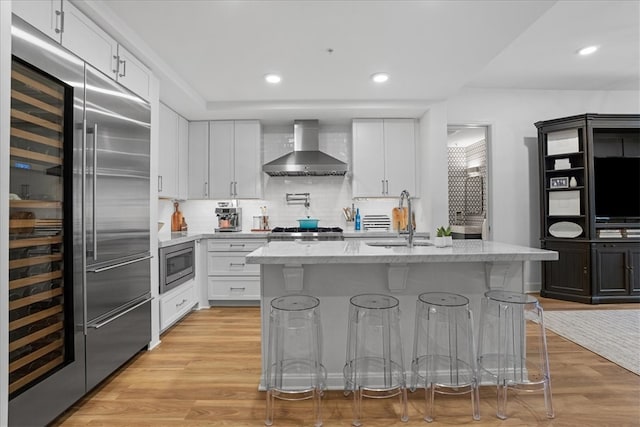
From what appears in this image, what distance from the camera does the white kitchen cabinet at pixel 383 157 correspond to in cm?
459

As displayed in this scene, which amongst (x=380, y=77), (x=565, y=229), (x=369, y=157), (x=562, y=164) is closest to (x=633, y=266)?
(x=565, y=229)

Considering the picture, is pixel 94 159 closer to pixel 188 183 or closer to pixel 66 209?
pixel 66 209

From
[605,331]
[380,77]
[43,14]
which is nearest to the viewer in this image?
[43,14]

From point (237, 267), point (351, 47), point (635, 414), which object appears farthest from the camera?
point (237, 267)

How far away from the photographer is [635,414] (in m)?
1.95

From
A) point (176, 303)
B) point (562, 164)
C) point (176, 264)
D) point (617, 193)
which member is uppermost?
point (562, 164)

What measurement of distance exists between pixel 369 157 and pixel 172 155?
8.13ft

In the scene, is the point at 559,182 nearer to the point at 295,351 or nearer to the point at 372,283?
the point at 372,283

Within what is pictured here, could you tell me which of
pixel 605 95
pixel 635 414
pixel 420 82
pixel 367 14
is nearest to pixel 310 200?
pixel 420 82

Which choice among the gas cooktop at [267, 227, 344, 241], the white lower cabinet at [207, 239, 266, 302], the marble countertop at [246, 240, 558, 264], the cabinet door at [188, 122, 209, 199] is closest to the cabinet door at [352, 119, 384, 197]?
the gas cooktop at [267, 227, 344, 241]

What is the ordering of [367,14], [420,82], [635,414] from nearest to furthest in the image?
[635,414] → [367,14] → [420,82]

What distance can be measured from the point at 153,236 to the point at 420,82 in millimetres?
3036

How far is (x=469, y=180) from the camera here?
5.20 m

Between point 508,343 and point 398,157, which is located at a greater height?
point 398,157
